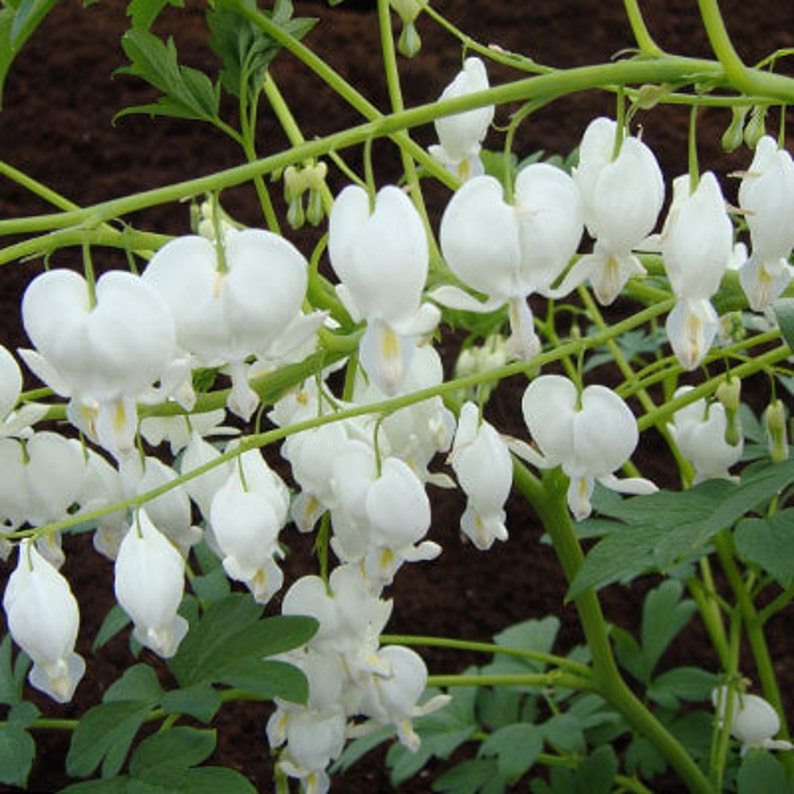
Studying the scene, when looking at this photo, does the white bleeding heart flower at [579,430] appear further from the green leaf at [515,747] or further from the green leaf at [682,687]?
the green leaf at [682,687]

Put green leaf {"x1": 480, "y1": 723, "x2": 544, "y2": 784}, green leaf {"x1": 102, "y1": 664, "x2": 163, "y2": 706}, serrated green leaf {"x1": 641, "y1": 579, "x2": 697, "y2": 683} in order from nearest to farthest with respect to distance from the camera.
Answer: green leaf {"x1": 102, "y1": 664, "x2": 163, "y2": 706}
green leaf {"x1": 480, "y1": 723, "x2": 544, "y2": 784}
serrated green leaf {"x1": 641, "y1": 579, "x2": 697, "y2": 683}

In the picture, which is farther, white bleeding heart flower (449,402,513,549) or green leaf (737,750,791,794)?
green leaf (737,750,791,794)

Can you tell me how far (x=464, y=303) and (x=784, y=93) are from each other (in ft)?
0.79

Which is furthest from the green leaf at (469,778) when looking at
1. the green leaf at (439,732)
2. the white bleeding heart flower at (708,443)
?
the white bleeding heart flower at (708,443)

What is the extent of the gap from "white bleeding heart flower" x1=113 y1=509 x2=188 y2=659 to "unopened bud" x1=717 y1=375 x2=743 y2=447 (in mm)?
509

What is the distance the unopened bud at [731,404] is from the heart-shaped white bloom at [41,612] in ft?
1.90

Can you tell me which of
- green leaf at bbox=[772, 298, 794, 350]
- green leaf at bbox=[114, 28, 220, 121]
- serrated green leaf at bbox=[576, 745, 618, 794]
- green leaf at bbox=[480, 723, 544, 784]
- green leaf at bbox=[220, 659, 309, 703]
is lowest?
serrated green leaf at bbox=[576, 745, 618, 794]

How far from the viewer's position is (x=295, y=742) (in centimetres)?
119

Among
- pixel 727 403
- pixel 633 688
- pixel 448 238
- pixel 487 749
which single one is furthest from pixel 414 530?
pixel 633 688

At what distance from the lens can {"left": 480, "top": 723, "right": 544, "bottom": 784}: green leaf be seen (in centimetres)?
139

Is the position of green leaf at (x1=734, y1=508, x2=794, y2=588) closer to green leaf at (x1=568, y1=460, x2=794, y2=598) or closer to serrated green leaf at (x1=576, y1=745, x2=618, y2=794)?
green leaf at (x1=568, y1=460, x2=794, y2=598)

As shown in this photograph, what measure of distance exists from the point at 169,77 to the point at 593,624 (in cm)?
63

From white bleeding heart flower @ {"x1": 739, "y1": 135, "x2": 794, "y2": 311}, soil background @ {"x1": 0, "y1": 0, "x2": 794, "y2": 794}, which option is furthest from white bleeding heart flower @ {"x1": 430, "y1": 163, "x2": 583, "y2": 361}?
soil background @ {"x1": 0, "y1": 0, "x2": 794, "y2": 794}

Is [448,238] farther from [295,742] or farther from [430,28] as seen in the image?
[430,28]
